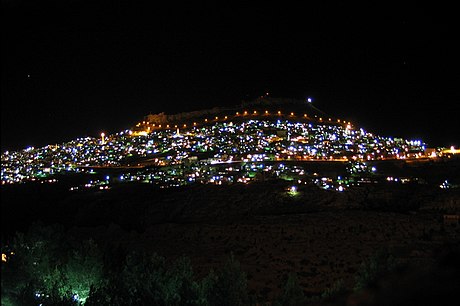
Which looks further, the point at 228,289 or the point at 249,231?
the point at 249,231

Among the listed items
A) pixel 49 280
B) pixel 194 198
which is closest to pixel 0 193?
pixel 194 198

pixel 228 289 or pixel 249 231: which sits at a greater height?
pixel 249 231

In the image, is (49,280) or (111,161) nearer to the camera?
(49,280)

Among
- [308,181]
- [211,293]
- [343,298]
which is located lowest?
[211,293]

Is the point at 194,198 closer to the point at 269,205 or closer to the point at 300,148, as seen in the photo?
the point at 269,205

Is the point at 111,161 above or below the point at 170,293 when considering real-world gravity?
above

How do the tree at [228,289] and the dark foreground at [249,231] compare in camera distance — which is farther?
the dark foreground at [249,231]

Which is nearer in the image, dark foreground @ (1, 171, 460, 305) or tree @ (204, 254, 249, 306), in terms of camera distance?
tree @ (204, 254, 249, 306)

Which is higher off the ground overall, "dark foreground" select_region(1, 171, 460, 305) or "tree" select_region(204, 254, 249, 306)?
"dark foreground" select_region(1, 171, 460, 305)

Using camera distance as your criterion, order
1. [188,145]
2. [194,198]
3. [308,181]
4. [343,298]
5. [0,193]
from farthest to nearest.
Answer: [188,145]
[308,181]
[194,198]
[0,193]
[343,298]

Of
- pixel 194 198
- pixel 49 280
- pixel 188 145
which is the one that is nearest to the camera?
pixel 49 280

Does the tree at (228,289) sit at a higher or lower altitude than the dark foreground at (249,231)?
lower
